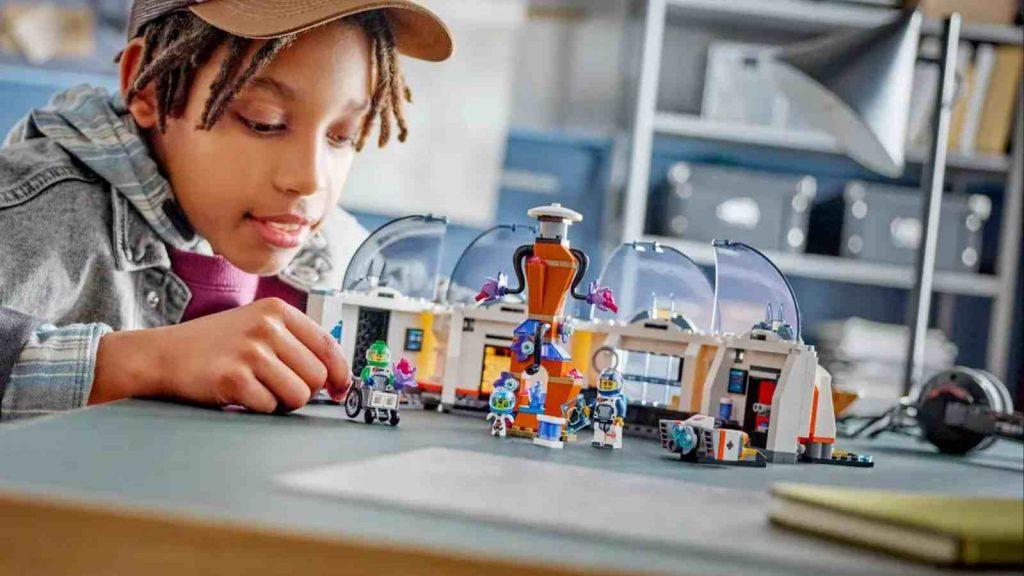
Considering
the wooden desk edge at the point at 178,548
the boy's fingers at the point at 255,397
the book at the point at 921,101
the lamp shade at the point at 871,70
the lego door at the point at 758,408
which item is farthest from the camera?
the book at the point at 921,101

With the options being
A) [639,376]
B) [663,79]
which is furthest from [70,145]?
[663,79]

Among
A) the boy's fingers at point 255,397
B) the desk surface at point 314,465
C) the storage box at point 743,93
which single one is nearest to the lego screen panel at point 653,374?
the desk surface at point 314,465

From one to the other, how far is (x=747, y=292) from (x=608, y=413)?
0.22 m

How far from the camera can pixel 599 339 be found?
41.5 inches

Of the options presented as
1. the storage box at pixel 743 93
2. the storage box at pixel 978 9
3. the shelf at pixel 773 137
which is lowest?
the shelf at pixel 773 137

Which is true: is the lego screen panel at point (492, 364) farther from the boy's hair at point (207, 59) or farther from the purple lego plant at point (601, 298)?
the boy's hair at point (207, 59)

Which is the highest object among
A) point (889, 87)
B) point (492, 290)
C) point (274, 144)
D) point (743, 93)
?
point (743, 93)

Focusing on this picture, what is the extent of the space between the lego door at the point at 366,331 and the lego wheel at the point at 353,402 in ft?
0.29

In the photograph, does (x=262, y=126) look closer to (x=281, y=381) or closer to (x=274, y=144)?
(x=274, y=144)

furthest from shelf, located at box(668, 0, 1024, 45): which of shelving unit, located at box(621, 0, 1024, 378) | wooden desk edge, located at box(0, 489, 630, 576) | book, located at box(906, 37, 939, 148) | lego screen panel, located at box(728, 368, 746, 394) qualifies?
wooden desk edge, located at box(0, 489, 630, 576)

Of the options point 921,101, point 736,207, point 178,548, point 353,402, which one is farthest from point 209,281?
point 921,101

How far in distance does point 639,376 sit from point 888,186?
7.78 ft

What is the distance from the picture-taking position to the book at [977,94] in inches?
117

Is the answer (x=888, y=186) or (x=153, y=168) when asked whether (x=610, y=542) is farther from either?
(x=888, y=186)
